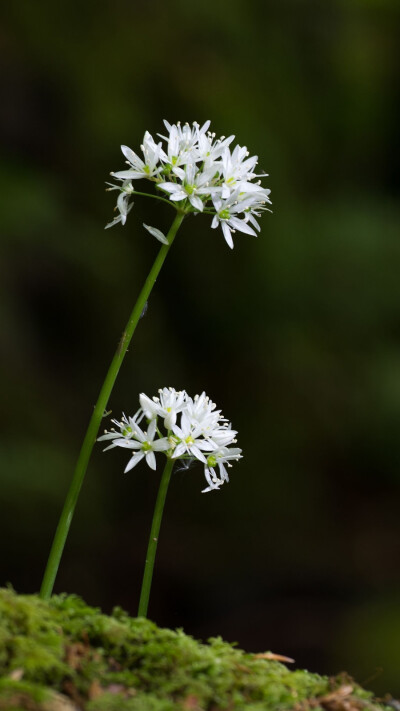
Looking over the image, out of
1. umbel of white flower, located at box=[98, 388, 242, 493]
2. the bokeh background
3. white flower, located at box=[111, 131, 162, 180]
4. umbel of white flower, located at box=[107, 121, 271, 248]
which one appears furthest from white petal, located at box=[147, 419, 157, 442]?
the bokeh background

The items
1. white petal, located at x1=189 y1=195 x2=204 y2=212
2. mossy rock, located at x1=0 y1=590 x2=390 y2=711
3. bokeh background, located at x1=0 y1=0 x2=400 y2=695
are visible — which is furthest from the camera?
bokeh background, located at x1=0 y1=0 x2=400 y2=695

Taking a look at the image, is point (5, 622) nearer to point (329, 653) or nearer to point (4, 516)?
point (4, 516)

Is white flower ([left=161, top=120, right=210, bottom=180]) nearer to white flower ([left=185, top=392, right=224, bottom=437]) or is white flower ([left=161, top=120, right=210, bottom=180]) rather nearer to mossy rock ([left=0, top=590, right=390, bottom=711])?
white flower ([left=185, top=392, right=224, bottom=437])

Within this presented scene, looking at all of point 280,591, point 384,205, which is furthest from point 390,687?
point 384,205

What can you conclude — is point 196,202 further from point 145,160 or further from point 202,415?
point 202,415

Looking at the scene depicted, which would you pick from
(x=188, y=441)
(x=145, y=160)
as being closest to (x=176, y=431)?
(x=188, y=441)

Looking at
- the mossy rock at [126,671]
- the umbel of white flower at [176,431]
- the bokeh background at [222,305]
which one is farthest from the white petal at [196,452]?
the bokeh background at [222,305]
